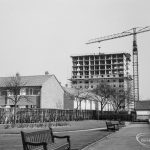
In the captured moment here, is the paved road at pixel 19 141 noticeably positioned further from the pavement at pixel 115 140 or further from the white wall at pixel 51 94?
the white wall at pixel 51 94

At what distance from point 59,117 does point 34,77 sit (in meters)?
15.9

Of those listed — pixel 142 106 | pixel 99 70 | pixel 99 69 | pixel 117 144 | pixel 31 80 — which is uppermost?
pixel 99 69

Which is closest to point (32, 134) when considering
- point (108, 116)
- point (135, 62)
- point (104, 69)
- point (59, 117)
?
point (59, 117)

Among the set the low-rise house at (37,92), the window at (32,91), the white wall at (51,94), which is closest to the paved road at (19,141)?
the low-rise house at (37,92)

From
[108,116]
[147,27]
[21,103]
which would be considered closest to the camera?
[21,103]

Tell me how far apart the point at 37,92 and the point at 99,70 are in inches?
3996

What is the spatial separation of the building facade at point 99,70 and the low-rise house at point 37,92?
84.9 metres

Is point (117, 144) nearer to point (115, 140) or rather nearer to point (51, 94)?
point (115, 140)

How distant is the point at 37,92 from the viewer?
6450cm

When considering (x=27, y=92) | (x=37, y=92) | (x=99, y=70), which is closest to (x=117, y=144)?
(x=37, y=92)

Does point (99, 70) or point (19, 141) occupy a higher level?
point (99, 70)

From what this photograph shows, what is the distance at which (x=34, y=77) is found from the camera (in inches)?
2749

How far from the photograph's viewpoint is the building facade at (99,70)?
513ft

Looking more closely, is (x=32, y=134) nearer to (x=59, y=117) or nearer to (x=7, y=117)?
(x=7, y=117)
